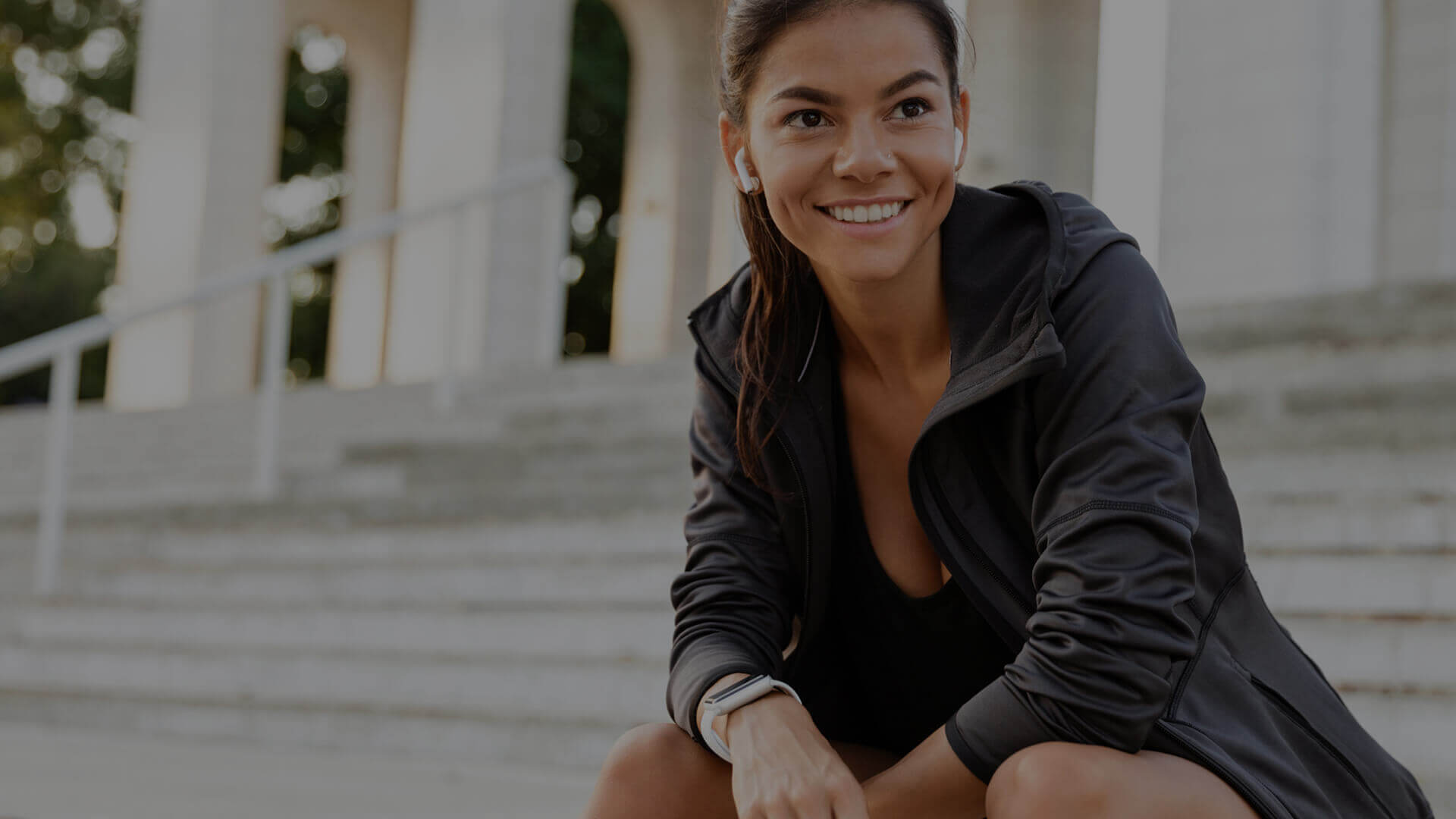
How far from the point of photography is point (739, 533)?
1.80m

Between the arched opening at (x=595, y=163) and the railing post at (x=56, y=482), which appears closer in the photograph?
the railing post at (x=56, y=482)

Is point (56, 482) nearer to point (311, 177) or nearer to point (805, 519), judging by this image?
point (805, 519)

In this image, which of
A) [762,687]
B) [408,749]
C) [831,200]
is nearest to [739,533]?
[762,687]

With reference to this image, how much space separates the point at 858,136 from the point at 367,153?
11914mm

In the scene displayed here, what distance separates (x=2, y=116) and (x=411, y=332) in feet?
34.3

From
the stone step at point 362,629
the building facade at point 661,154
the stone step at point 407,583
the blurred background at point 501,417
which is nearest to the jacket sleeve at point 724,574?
the blurred background at point 501,417

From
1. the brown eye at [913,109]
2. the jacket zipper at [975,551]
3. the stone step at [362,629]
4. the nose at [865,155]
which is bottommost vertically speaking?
the stone step at [362,629]

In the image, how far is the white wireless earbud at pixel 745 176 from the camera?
5.79 ft

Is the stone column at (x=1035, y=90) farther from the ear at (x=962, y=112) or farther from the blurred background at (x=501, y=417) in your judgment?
the ear at (x=962, y=112)

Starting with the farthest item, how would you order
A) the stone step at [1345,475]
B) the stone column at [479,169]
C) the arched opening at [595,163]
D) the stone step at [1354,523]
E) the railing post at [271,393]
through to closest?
1. the arched opening at [595,163]
2. the stone column at [479,169]
3. the railing post at [271,393]
4. the stone step at [1345,475]
5. the stone step at [1354,523]

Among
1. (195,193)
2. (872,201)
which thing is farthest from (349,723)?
(195,193)

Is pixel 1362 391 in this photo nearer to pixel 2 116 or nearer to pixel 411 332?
pixel 411 332

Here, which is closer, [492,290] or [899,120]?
[899,120]

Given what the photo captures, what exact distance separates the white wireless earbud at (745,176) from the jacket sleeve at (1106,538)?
0.43 meters
